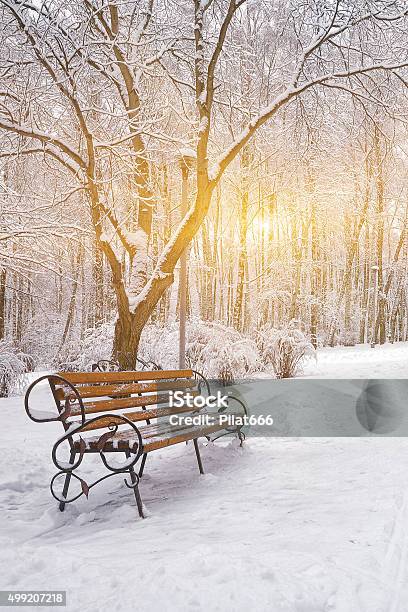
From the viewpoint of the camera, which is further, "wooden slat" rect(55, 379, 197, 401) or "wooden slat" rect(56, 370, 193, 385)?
"wooden slat" rect(56, 370, 193, 385)

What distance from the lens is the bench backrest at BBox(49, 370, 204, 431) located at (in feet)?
13.4

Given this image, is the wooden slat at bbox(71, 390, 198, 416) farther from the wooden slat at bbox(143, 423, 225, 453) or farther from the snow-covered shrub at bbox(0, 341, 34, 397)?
the snow-covered shrub at bbox(0, 341, 34, 397)

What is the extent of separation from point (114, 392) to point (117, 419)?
1.06ft

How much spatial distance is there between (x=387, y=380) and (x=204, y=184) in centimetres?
474

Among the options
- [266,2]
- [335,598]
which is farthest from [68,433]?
[266,2]

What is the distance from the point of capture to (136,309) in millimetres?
8742

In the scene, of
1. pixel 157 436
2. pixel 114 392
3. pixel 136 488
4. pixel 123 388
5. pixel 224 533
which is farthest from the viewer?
pixel 123 388

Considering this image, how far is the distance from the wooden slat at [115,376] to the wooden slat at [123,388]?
2.8 inches

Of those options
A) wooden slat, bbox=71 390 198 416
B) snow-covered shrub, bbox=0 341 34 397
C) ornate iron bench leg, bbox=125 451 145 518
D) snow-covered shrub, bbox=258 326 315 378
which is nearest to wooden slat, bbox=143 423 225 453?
ornate iron bench leg, bbox=125 451 145 518

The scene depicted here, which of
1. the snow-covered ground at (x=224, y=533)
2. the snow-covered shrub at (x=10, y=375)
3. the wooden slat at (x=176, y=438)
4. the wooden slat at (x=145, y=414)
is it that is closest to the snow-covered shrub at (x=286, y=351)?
the snow-covered ground at (x=224, y=533)

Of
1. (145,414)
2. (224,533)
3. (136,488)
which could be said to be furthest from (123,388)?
(224,533)

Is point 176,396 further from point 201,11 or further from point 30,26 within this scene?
point 201,11

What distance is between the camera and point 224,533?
127 inches

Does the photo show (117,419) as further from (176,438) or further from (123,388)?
(176,438)
